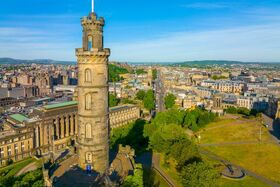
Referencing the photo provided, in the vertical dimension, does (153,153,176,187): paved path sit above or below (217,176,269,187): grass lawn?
above

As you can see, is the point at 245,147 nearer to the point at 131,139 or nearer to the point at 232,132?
the point at 232,132

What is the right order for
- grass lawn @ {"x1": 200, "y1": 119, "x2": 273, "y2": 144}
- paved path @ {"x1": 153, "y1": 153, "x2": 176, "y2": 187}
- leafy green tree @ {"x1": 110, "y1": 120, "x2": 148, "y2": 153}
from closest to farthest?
1. paved path @ {"x1": 153, "y1": 153, "x2": 176, "y2": 187}
2. leafy green tree @ {"x1": 110, "y1": 120, "x2": 148, "y2": 153}
3. grass lawn @ {"x1": 200, "y1": 119, "x2": 273, "y2": 144}

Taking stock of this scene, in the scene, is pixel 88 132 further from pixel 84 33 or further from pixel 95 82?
pixel 84 33

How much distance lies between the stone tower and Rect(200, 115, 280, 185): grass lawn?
41571 mm

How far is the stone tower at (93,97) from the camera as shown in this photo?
108 feet

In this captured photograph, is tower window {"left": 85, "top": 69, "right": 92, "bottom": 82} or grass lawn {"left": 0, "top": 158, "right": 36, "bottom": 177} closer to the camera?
tower window {"left": 85, "top": 69, "right": 92, "bottom": 82}

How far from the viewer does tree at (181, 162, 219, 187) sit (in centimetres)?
4412

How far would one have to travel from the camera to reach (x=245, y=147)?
75.9 m

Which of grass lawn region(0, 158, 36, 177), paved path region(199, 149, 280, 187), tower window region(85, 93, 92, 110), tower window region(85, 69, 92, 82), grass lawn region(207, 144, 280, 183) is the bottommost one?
grass lawn region(0, 158, 36, 177)

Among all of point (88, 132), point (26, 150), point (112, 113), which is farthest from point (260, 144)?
point (26, 150)

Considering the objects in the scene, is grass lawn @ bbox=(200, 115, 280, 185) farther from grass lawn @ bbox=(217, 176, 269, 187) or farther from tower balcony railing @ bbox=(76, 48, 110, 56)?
tower balcony railing @ bbox=(76, 48, 110, 56)

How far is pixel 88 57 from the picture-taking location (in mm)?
32906

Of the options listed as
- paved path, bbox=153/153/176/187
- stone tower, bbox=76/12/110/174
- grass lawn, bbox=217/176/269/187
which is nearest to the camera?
stone tower, bbox=76/12/110/174

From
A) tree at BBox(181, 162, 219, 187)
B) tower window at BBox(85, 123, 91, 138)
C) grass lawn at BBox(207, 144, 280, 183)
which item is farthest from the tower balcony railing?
grass lawn at BBox(207, 144, 280, 183)
